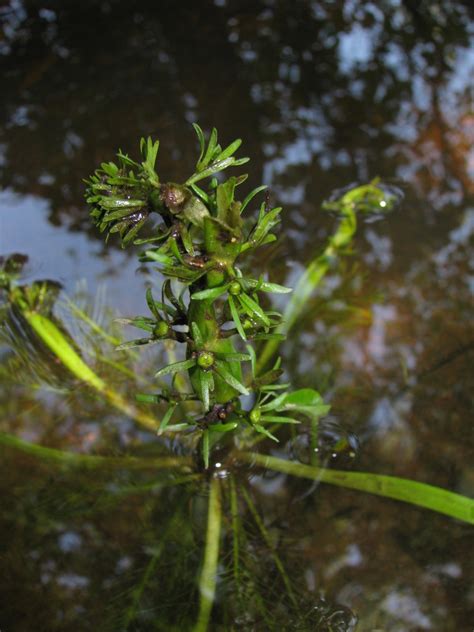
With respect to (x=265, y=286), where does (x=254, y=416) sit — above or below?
below

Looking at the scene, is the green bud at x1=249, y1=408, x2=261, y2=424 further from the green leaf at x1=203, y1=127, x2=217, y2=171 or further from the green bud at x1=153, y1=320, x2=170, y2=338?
the green leaf at x1=203, y1=127, x2=217, y2=171

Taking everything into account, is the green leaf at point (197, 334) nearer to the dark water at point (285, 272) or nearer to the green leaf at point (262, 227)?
the green leaf at point (262, 227)

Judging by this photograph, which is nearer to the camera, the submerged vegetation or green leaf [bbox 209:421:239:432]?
the submerged vegetation

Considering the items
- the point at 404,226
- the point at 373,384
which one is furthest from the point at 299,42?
the point at 373,384

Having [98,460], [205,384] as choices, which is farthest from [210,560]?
[205,384]

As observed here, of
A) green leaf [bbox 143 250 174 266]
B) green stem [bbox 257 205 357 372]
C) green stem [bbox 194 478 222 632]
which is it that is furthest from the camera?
green stem [bbox 257 205 357 372]

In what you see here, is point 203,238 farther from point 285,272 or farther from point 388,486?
point 285,272

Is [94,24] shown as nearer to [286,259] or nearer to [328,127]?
[328,127]

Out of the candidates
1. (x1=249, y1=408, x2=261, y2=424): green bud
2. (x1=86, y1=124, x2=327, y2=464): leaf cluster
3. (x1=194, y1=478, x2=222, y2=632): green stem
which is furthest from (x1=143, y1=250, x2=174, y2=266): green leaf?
(x1=194, y1=478, x2=222, y2=632): green stem
